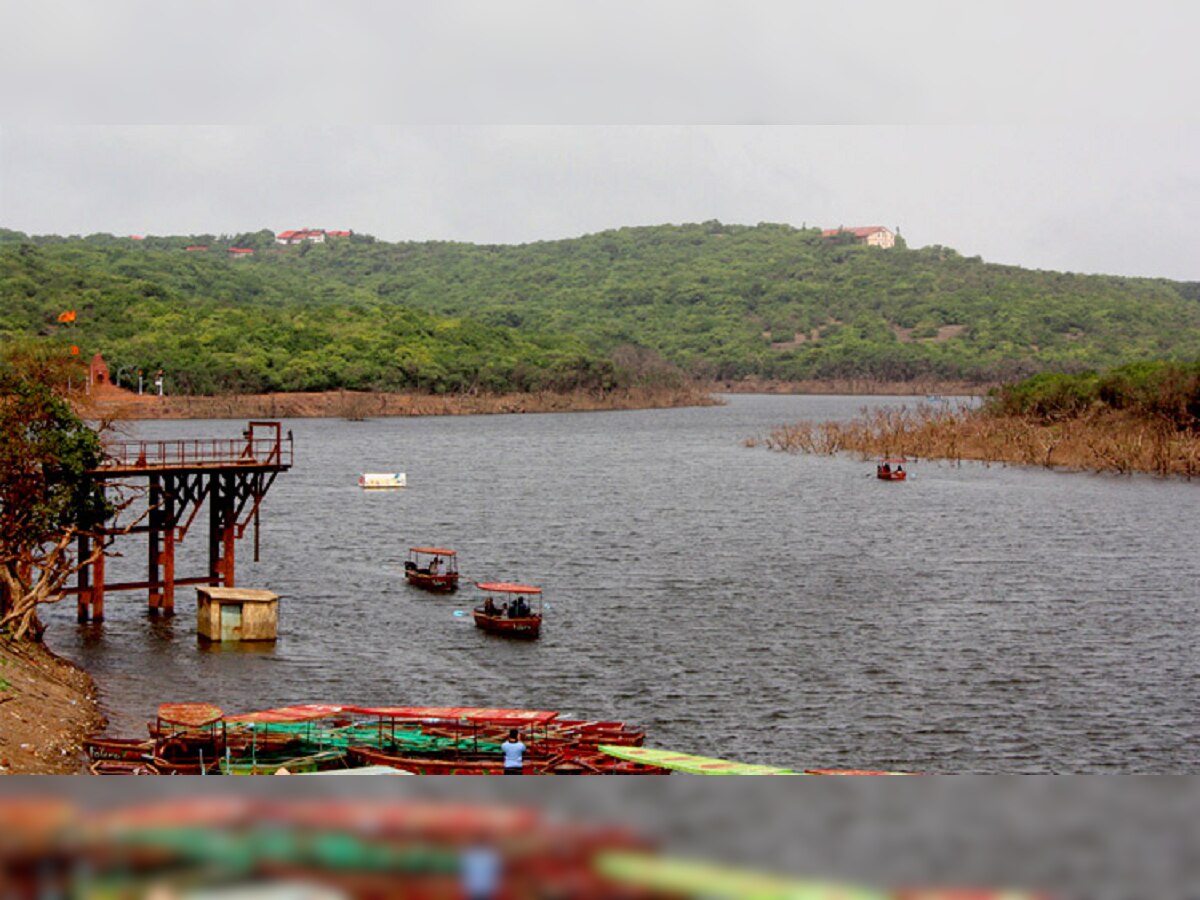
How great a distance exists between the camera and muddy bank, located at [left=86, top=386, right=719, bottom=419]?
15075 centimetres

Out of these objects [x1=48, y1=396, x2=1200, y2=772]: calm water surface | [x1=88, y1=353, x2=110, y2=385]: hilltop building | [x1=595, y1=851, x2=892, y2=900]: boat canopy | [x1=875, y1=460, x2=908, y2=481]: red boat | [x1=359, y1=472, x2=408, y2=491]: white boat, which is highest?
[x1=88, y1=353, x2=110, y2=385]: hilltop building

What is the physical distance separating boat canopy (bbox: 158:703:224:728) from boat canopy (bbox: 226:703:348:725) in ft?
1.21

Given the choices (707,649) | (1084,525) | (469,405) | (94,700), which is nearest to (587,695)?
(707,649)

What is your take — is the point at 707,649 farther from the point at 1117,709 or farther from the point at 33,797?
the point at 33,797

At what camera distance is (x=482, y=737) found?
948 inches

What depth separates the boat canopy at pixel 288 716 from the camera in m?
24.1

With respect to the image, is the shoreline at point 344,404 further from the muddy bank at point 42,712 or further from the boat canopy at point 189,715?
the boat canopy at point 189,715

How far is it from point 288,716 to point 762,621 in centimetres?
2004

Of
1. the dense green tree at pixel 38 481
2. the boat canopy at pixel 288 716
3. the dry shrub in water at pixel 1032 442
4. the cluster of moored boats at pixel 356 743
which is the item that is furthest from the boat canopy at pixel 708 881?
the dry shrub in water at pixel 1032 442

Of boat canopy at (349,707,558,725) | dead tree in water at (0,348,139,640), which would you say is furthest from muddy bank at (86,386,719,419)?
boat canopy at (349,707,558,725)

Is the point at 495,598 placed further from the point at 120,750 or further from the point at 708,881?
the point at 708,881

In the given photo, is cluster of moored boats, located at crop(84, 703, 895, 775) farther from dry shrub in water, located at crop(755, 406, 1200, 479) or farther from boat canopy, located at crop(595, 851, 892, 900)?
dry shrub in water, located at crop(755, 406, 1200, 479)

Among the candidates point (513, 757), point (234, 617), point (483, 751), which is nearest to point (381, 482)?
point (234, 617)

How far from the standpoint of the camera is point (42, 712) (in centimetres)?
2555
